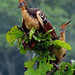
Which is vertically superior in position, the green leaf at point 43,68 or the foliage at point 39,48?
the foliage at point 39,48

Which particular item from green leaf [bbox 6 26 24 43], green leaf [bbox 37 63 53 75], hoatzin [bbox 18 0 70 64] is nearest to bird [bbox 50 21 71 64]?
hoatzin [bbox 18 0 70 64]

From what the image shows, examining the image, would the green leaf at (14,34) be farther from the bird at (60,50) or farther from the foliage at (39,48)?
the bird at (60,50)

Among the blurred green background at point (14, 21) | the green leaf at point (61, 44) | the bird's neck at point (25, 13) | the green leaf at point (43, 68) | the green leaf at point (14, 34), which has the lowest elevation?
the green leaf at point (43, 68)

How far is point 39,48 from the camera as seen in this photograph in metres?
2.35

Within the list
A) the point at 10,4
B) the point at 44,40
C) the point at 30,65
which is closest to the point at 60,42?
the point at 44,40

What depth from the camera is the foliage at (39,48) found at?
230cm

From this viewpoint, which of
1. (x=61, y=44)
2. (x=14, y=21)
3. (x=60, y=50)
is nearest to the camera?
(x=61, y=44)

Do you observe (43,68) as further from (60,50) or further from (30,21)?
(30,21)

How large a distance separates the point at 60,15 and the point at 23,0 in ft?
60.8

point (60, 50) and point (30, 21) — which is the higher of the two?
point (30, 21)

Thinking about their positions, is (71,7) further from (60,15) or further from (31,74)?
(31,74)

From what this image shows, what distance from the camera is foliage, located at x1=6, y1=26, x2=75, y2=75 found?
A: 7.54 feet

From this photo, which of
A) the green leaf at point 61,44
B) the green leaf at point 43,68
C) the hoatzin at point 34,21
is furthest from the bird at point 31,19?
the green leaf at point 43,68

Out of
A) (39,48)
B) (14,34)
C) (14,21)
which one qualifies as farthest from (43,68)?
(14,21)
